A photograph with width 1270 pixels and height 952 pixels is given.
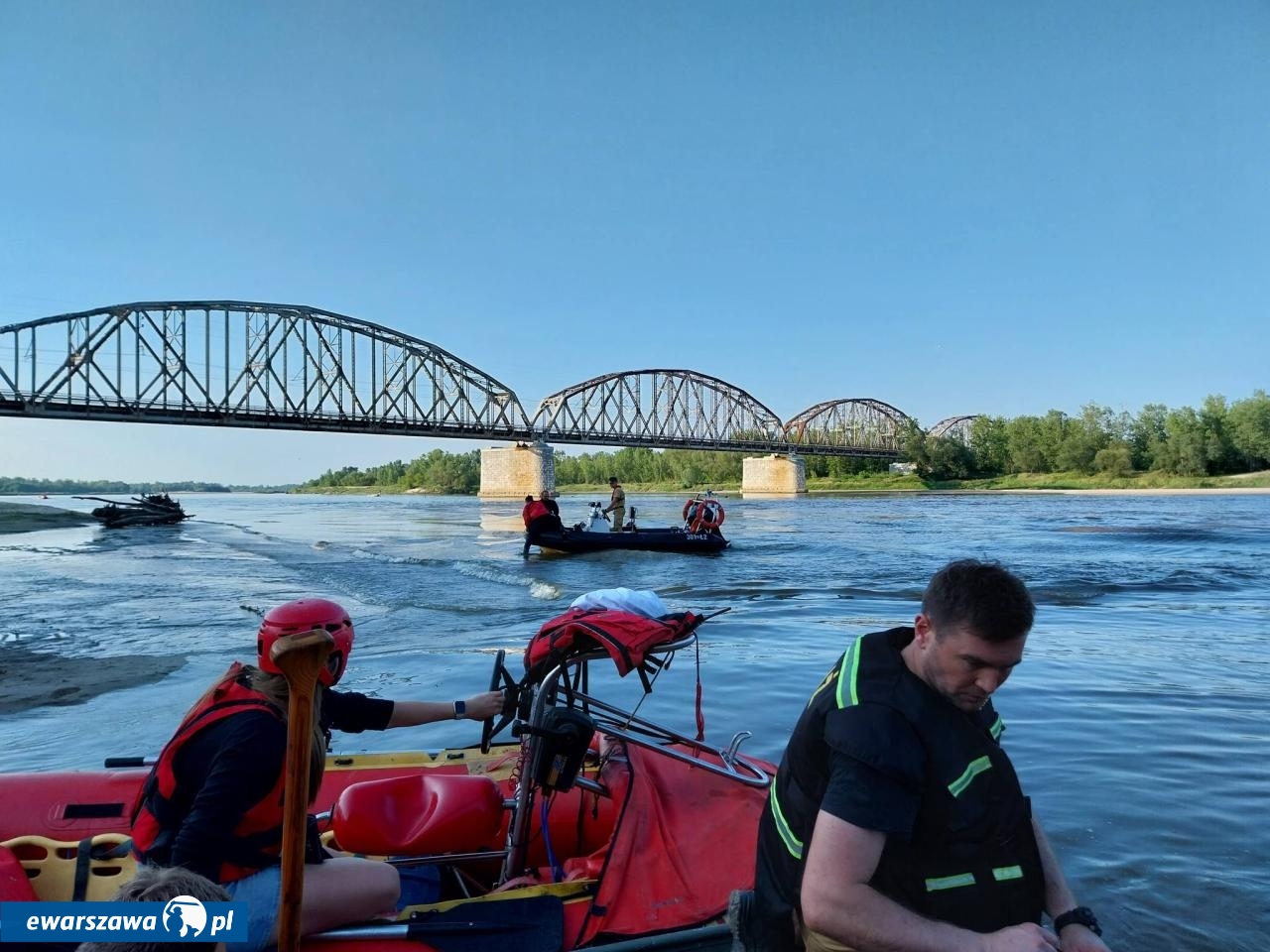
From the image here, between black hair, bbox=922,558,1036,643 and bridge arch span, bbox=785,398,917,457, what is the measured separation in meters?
135

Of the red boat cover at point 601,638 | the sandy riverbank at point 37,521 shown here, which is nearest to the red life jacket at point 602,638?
the red boat cover at point 601,638

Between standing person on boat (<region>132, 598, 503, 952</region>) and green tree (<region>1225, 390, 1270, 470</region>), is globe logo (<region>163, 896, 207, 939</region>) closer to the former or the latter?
standing person on boat (<region>132, 598, 503, 952</region>)

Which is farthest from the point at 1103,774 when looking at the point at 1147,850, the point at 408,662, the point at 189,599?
the point at 189,599

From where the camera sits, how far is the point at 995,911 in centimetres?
213

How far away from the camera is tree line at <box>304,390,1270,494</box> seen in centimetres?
9394

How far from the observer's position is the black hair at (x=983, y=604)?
202 cm

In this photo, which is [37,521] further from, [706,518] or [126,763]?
[126,763]

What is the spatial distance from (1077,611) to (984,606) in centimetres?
1318

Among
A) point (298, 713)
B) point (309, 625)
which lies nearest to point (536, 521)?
point (309, 625)

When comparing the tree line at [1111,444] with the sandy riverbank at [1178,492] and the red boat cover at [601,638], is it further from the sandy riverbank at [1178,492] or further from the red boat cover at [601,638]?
the red boat cover at [601,638]

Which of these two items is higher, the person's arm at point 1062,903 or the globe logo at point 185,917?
the globe logo at point 185,917

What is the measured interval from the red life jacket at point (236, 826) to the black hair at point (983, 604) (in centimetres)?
188

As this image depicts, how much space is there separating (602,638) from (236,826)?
4.52 ft

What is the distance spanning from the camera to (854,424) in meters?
152
